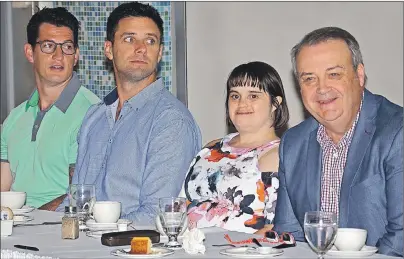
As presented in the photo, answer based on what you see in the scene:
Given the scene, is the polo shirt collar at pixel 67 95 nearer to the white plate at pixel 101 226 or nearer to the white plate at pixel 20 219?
the white plate at pixel 20 219

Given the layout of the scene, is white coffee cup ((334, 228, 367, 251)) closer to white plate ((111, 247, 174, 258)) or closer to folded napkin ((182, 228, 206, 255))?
folded napkin ((182, 228, 206, 255))

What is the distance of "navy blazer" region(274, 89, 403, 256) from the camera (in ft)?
10.5

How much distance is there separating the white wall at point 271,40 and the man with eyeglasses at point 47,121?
3.50ft

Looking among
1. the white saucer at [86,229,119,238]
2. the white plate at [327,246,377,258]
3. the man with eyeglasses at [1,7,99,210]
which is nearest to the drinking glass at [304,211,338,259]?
the white plate at [327,246,377,258]

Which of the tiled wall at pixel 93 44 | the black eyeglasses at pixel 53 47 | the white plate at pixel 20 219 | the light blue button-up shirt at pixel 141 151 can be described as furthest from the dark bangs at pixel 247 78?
→ the tiled wall at pixel 93 44

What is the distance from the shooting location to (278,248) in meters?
2.75

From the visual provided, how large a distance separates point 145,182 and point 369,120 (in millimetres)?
1236

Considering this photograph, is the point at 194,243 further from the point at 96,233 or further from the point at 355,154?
the point at 355,154

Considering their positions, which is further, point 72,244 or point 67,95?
point 67,95

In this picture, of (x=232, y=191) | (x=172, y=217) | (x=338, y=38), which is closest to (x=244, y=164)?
(x=232, y=191)

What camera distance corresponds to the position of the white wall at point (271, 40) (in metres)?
5.01

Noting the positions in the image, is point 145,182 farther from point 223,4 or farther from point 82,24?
point 82,24

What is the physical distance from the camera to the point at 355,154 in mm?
3328

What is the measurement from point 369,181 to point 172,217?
84cm
